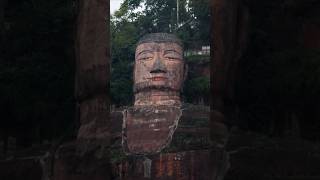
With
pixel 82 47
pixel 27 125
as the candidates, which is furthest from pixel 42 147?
pixel 82 47

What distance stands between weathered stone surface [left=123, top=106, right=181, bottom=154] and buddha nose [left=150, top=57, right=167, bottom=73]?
116 inches

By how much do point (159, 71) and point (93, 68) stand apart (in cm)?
1633

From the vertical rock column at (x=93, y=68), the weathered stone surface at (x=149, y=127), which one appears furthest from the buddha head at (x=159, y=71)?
the vertical rock column at (x=93, y=68)

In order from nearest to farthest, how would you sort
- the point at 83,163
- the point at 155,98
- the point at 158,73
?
the point at 83,163, the point at 155,98, the point at 158,73

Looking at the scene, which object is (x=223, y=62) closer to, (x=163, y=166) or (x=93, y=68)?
Answer: (x=93, y=68)

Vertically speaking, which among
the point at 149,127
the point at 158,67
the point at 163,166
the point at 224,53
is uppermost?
the point at 158,67

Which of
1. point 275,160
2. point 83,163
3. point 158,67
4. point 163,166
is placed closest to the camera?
point 275,160

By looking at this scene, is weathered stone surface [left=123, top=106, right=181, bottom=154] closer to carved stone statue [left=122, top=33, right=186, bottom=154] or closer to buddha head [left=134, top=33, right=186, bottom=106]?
carved stone statue [left=122, top=33, right=186, bottom=154]

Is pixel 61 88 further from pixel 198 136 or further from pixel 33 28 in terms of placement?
pixel 198 136

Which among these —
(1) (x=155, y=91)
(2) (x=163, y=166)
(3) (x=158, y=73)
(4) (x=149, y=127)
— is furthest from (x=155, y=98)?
(2) (x=163, y=166)

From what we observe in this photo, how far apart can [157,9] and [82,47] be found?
24366 mm

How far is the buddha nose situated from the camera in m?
25.0

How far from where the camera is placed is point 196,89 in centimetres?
2744

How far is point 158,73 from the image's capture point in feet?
81.8
